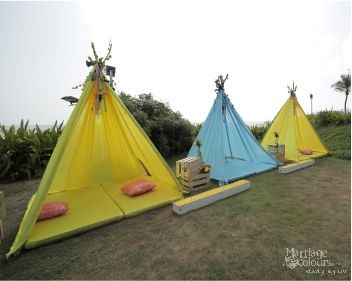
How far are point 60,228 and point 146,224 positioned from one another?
120 cm

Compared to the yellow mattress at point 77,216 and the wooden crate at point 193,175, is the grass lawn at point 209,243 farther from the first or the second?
the wooden crate at point 193,175

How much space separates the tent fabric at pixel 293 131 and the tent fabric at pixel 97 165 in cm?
527

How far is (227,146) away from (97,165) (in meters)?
3.88

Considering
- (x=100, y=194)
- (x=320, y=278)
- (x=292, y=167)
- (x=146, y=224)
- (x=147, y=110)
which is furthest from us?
(x=147, y=110)

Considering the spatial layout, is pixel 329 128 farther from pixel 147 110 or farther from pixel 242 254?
pixel 242 254

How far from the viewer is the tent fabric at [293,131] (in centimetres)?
749

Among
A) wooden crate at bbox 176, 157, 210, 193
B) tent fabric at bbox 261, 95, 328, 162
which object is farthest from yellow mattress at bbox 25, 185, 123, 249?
tent fabric at bbox 261, 95, 328, 162

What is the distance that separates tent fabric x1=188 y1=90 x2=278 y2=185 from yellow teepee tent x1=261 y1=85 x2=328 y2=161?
1798 millimetres

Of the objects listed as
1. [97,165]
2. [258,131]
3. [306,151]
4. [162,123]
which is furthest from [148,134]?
[258,131]

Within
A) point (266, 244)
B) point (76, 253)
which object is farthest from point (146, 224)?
point (266, 244)

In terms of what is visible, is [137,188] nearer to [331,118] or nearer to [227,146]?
[227,146]

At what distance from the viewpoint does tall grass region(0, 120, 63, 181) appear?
18.4 ft

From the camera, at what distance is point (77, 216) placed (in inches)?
128

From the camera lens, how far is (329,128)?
11.5 metres
